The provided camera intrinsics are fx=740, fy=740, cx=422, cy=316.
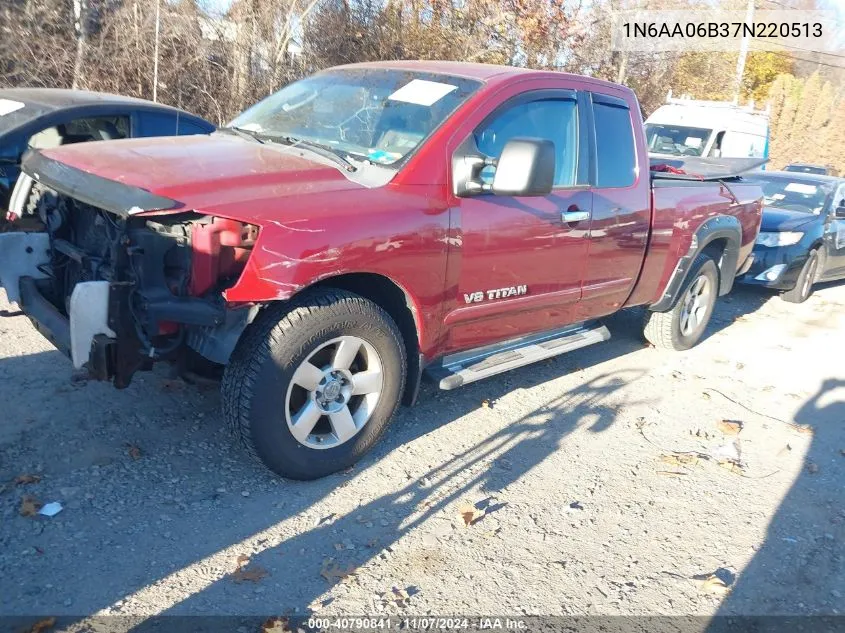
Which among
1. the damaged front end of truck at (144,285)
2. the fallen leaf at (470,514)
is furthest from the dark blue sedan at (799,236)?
the damaged front end of truck at (144,285)

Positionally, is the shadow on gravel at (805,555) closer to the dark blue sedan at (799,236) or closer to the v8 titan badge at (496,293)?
the v8 titan badge at (496,293)

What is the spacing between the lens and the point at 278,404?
3430 mm

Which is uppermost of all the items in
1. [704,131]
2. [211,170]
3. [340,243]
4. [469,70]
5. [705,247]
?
[704,131]

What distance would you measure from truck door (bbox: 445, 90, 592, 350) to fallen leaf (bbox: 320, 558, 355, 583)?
144 centimetres

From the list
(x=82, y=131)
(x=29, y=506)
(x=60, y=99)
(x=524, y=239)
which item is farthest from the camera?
(x=60, y=99)

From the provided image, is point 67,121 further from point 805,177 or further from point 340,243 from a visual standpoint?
point 805,177

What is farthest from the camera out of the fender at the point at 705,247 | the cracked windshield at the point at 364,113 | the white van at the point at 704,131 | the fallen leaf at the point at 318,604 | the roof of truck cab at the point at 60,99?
the white van at the point at 704,131

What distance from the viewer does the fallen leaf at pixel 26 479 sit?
3.42 m

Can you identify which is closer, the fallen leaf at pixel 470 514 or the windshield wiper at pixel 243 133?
the fallen leaf at pixel 470 514

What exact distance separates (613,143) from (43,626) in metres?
4.24

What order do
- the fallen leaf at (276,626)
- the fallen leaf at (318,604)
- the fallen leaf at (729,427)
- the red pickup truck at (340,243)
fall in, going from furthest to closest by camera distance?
1. the fallen leaf at (729,427)
2. the red pickup truck at (340,243)
3. the fallen leaf at (318,604)
4. the fallen leaf at (276,626)

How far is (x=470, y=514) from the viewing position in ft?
11.8

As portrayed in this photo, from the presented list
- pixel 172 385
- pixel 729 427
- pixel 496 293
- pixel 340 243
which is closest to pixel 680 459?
pixel 729 427

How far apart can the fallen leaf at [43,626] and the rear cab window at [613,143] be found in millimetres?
3804
